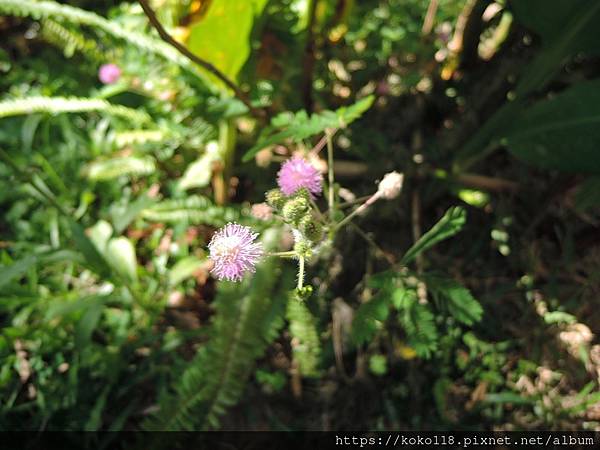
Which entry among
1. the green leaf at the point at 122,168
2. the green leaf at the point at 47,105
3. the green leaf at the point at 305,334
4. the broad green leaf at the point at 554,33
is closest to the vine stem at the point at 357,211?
the green leaf at the point at 305,334

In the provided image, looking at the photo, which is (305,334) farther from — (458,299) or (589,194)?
(589,194)

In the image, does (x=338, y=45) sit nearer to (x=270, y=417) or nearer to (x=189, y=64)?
(x=189, y=64)

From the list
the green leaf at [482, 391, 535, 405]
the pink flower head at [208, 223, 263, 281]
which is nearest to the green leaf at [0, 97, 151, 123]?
the pink flower head at [208, 223, 263, 281]

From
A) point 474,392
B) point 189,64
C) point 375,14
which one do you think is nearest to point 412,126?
point 375,14

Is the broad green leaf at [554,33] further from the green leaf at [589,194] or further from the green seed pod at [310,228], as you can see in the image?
the green seed pod at [310,228]

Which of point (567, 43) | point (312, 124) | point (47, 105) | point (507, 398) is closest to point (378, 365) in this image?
point (507, 398)
